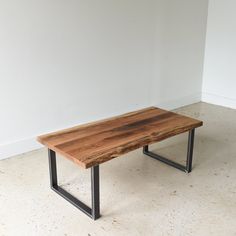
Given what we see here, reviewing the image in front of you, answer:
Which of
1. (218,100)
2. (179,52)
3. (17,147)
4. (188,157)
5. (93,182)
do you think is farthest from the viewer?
(218,100)

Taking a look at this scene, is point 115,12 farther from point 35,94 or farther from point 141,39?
point 35,94

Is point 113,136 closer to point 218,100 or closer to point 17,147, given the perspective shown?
point 17,147

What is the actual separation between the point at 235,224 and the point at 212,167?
747 mm

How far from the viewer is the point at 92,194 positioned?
2.07 meters

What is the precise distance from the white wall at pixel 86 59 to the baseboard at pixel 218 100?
1.47 feet

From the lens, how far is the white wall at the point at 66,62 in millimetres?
2737

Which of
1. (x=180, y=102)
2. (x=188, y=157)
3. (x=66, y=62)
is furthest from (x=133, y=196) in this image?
(x=180, y=102)

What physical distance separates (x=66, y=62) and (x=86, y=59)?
23cm

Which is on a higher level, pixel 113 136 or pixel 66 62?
pixel 66 62

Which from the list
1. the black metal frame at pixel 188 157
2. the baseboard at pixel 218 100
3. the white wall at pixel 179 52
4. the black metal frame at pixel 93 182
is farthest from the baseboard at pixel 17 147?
the baseboard at pixel 218 100

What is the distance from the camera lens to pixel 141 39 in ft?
11.9

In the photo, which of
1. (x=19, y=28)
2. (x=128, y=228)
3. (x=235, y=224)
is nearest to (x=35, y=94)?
(x=19, y=28)

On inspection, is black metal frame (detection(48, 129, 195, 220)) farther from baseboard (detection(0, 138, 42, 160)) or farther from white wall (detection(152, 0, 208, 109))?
white wall (detection(152, 0, 208, 109))

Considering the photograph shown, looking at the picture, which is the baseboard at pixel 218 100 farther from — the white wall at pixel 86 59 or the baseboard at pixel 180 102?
the white wall at pixel 86 59
